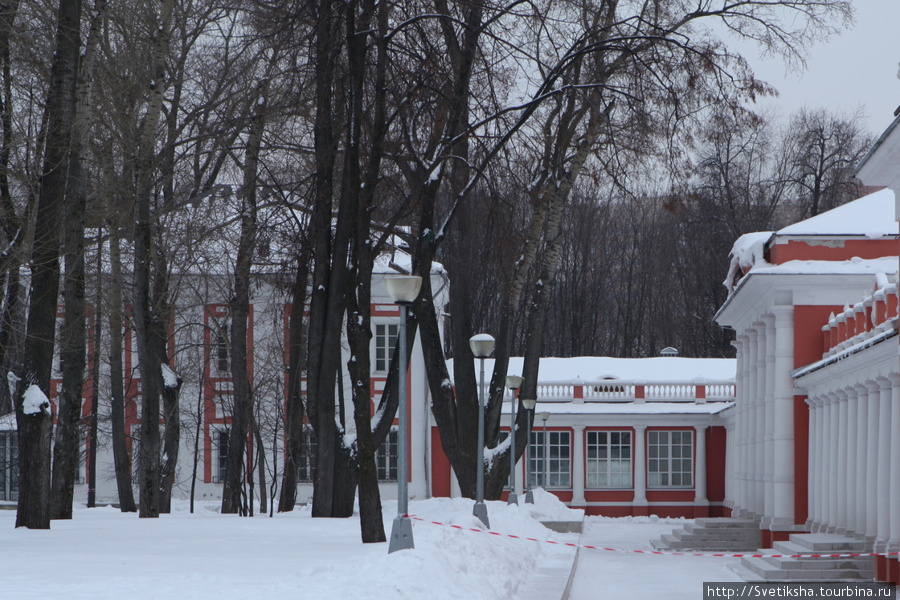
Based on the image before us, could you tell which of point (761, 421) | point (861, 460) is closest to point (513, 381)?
point (761, 421)

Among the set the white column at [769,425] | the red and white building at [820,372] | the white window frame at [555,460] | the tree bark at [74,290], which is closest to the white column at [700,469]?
the white window frame at [555,460]

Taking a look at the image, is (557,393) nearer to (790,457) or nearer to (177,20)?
(790,457)

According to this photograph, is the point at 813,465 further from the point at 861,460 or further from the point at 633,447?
the point at 633,447

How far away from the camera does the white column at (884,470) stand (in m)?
17.0

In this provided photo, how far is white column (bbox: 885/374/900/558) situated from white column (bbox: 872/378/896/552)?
1.74 ft

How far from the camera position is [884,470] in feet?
55.8

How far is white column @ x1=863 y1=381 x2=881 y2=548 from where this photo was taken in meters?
17.8

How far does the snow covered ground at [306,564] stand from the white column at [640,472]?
17.9 m

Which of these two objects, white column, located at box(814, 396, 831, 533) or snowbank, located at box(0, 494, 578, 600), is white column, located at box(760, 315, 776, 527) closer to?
white column, located at box(814, 396, 831, 533)

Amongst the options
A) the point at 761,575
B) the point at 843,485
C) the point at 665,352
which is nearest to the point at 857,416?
the point at 843,485

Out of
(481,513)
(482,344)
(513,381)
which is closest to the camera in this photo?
(481,513)

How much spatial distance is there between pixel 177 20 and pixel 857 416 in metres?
13.6

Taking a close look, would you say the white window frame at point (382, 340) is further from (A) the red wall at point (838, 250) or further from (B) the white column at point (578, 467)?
(A) the red wall at point (838, 250)

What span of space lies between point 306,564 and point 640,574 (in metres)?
9.60
